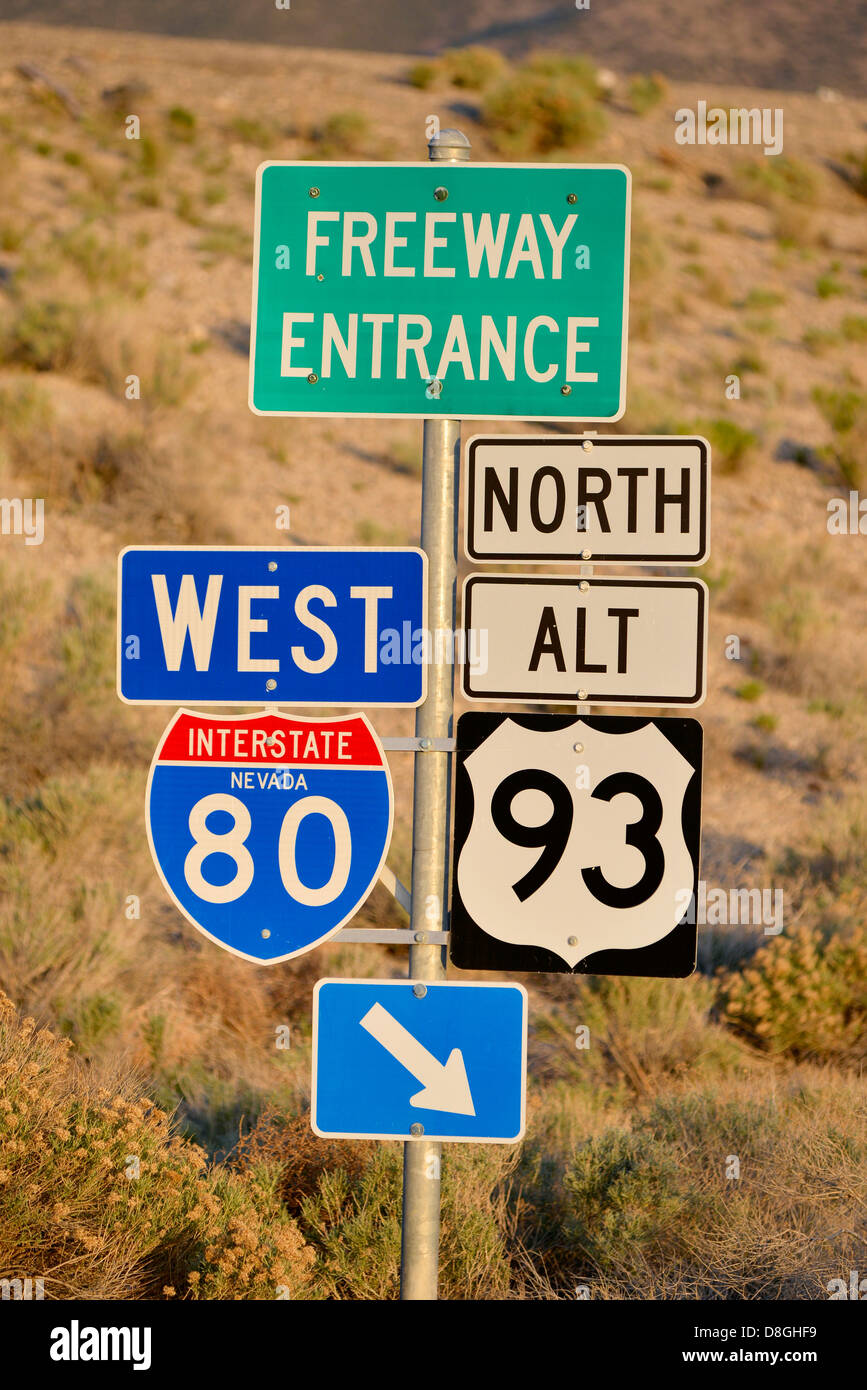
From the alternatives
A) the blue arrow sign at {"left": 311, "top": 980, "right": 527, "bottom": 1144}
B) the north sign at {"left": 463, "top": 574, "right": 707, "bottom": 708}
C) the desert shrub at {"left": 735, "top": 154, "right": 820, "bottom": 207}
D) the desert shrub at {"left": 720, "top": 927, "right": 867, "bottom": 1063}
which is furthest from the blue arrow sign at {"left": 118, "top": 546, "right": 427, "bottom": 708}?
the desert shrub at {"left": 735, "top": 154, "right": 820, "bottom": 207}

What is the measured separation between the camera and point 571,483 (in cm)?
278

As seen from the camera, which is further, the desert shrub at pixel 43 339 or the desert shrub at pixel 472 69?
the desert shrub at pixel 472 69

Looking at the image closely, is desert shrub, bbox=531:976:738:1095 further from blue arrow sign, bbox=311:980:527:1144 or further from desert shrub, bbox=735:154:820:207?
desert shrub, bbox=735:154:820:207

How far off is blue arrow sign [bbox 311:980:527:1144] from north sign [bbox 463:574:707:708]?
0.68 metres

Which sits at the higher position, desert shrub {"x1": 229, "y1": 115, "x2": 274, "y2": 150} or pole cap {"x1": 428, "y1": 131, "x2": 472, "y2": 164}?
desert shrub {"x1": 229, "y1": 115, "x2": 274, "y2": 150}

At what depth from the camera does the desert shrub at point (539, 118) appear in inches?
864

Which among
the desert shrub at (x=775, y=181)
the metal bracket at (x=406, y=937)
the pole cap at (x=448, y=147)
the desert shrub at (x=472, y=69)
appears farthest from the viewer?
the desert shrub at (x=472, y=69)

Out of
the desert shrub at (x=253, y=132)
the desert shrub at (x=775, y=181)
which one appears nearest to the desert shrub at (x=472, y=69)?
the desert shrub at (x=775, y=181)

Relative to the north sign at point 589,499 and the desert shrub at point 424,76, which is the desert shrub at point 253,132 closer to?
the desert shrub at point 424,76

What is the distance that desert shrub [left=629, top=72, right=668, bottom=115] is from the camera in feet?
85.6

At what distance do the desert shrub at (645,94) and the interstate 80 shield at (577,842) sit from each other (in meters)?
26.6

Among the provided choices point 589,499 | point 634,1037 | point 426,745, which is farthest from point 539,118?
point 426,745

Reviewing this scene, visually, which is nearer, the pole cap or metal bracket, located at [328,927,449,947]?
metal bracket, located at [328,927,449,947]

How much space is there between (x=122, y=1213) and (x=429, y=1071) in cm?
142
